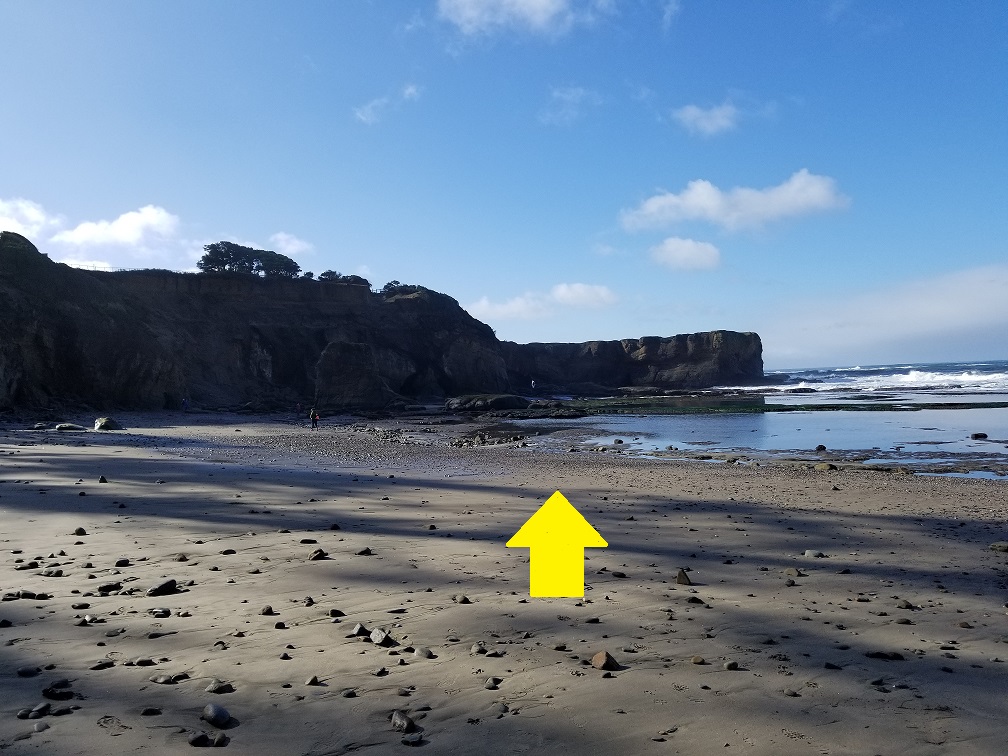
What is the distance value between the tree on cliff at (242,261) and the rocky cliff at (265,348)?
45.4ft

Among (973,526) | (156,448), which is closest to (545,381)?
(156,448)

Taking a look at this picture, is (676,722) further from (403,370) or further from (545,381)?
(545,381)

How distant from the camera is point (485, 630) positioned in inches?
186

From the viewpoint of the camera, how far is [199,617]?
490 centimetres

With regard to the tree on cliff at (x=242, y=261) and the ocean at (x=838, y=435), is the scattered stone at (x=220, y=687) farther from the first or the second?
the tree on cliff at (x=242, y=261)

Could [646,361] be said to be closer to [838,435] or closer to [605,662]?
[838,435]

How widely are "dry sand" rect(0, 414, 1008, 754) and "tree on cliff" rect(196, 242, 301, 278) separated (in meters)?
77.3

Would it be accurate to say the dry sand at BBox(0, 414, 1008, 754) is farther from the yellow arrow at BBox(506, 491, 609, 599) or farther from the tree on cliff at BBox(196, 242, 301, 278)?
the tree on cliff at BBox(196, 242, 301, 278)

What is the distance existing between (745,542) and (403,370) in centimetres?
6468

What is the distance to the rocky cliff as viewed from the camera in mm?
40938

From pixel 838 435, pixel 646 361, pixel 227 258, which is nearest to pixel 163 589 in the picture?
pixel 838 435

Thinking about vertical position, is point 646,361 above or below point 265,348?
below

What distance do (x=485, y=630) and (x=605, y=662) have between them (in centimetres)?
101

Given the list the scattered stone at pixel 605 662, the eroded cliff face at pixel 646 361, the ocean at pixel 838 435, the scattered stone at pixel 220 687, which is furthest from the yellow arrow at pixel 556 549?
the eroded cliff face at pixel 646 361
